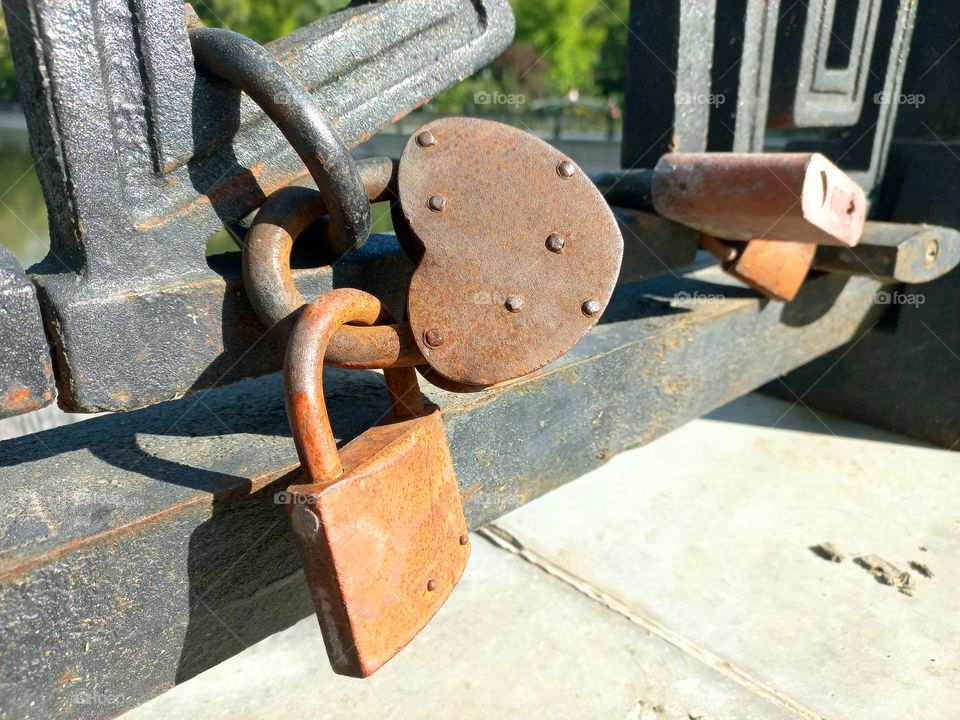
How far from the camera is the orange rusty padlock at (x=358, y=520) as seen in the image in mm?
736

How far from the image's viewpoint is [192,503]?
84 centimetres

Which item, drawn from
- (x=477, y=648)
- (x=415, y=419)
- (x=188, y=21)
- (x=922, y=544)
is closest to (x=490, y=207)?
(x=415, y=419)

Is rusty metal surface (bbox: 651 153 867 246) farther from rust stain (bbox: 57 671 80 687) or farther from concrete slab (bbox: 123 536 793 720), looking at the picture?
rust stain (bbox: 57 671 80 687)

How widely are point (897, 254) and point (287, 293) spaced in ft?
4.51

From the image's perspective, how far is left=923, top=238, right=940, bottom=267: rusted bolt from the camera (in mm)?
1743

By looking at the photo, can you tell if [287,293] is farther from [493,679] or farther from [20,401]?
[493,679]

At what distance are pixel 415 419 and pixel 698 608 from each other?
94 cm

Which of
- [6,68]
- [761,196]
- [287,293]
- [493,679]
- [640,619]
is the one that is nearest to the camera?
[287,293]

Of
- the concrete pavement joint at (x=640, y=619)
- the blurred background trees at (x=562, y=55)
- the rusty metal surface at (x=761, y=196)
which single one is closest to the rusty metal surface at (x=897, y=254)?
the rusty metal surface at (x=761, y=196)

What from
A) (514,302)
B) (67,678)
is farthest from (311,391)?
(67,678)

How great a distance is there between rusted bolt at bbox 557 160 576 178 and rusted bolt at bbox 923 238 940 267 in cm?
120

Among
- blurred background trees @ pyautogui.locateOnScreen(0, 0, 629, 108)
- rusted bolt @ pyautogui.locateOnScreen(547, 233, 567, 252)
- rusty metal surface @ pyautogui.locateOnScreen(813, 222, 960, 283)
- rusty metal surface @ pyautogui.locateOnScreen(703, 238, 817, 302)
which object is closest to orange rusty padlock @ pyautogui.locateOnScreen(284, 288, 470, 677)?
rusted bolt @ pyautogui.locateOnScreen(547, 233, 567, 252)

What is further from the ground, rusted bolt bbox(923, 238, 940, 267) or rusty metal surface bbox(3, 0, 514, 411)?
rusty metal surface bbox(3, 0, 514, 411)

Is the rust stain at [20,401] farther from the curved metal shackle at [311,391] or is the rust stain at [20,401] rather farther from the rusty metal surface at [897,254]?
the rusty metal surface at [897,254]
